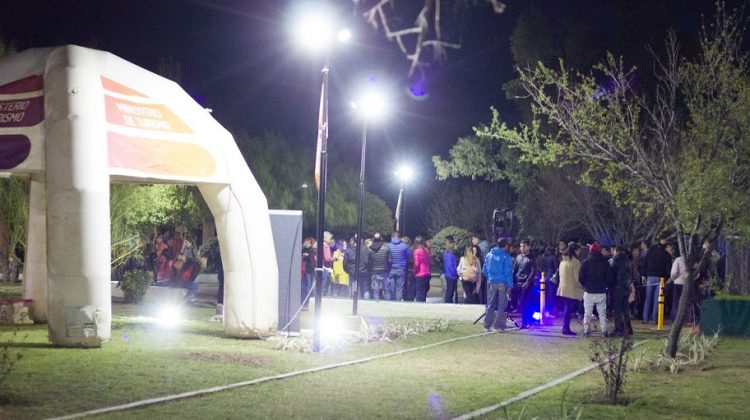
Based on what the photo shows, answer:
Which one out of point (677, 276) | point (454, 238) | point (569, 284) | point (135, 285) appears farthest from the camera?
point (454, 238)

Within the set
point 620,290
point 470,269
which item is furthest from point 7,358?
point 470,269

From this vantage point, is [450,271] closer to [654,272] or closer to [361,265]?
[361,265]

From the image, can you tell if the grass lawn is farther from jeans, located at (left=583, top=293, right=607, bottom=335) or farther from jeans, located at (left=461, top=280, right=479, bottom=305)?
jeans, located at (left=461, top=280, right=479, bottom=305)

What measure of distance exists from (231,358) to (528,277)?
9.15m

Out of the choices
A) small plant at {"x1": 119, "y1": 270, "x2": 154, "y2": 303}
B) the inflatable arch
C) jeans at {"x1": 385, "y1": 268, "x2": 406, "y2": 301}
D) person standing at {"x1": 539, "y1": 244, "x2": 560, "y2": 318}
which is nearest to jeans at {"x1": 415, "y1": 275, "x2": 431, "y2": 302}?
jeans at {"x1": 385, "y1": 268, "x2": 406, "y2": 301}

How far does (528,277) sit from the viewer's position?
2108 centimetres

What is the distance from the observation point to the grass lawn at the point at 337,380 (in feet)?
33.0

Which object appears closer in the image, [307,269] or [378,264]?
[307,269]

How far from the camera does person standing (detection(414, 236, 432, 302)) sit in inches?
1021

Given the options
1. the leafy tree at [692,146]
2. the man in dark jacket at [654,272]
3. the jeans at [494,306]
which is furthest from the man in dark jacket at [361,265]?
the leafy tree at [692,146]

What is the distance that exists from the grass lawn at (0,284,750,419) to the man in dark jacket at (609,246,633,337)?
157 cm

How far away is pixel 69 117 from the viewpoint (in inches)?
558

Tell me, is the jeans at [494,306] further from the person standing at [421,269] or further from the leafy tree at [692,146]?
the person standing at [421,269]

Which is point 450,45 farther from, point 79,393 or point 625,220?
point 625,220
